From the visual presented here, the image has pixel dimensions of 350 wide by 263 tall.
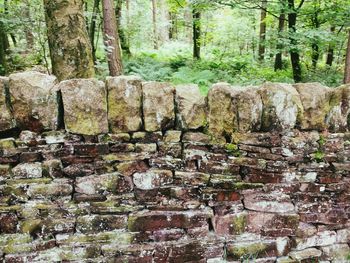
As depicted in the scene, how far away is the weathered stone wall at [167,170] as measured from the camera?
8.20 ft

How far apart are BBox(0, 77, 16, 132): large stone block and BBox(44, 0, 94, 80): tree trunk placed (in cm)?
182

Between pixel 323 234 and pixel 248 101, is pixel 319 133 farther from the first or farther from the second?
pixel 323 234

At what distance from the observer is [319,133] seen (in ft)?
9.59

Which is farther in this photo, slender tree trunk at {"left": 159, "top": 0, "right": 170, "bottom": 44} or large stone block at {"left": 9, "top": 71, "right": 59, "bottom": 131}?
slender tree trunk at {"left": 159, "top": 0, "right": 170, "bottom": 44}

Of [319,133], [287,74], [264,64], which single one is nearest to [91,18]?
[287,74]

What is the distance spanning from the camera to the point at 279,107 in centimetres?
274

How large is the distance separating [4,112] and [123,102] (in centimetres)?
88

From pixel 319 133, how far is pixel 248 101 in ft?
2.58

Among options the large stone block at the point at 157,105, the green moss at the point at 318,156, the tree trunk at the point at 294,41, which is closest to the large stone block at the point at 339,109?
the green moss at the point at 318,156

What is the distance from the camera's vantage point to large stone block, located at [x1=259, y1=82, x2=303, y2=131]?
272 cm

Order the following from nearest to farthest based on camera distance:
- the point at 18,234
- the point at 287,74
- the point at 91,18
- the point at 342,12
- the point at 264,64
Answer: the point at 18,234
the point at 342,12
the point at 91,18
the point at 287,74
the point at 264,64

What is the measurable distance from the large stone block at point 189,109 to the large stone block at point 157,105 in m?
0.06

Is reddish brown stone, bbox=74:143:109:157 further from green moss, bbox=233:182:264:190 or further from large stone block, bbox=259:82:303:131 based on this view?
large stone block, bbox=259:82:303:131

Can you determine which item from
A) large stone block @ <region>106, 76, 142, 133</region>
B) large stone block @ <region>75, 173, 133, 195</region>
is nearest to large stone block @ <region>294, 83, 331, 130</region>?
large stone block @ <region>106, 76, 142, 133</region>
